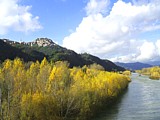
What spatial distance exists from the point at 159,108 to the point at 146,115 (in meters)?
6.97

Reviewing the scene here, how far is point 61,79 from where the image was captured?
48906 mm

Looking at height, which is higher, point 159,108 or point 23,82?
point 23,82

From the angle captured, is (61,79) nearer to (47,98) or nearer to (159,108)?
(47,98)

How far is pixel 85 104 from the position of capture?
3853cm

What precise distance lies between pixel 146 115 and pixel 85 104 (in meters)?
9.28

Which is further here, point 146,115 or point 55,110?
point 146,115

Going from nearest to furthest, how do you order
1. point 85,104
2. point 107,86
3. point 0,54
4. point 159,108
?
point 85,104, point 159,108, point 107,86, point 0,54

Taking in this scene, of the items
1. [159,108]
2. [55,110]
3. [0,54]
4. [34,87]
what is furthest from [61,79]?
[0,54]

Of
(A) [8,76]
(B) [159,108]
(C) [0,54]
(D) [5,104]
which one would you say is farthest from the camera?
(C) [0,54]

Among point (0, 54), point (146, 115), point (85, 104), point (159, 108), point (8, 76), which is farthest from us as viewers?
point (0, 54)

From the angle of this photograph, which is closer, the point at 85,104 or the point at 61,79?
the point at 85,104

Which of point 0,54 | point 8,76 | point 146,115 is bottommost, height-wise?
point 146,115

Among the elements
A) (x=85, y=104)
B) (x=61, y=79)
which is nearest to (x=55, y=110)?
(x=85, y=104)

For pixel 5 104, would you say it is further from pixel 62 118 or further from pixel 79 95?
pixel 79 95
